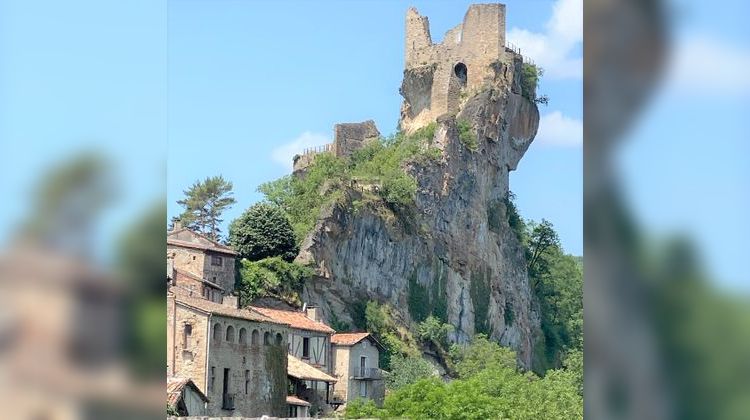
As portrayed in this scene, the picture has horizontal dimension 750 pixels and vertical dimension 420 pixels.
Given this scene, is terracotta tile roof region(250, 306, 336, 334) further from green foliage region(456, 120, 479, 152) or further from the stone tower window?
the stone tower window

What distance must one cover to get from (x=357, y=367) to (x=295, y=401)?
423 cm

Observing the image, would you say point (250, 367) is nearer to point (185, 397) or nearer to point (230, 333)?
point (230, 333)

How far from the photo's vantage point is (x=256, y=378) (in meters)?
23.6

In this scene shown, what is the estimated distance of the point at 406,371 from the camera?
30.2 meters

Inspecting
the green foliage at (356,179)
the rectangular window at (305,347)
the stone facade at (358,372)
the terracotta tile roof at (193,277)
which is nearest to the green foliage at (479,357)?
the stone facade at (358,372)

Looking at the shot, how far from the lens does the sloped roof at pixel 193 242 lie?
88.3ft

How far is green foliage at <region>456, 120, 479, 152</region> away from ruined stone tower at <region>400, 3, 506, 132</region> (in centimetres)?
103

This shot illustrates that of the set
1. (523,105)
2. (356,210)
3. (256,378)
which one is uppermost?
(523,105)
